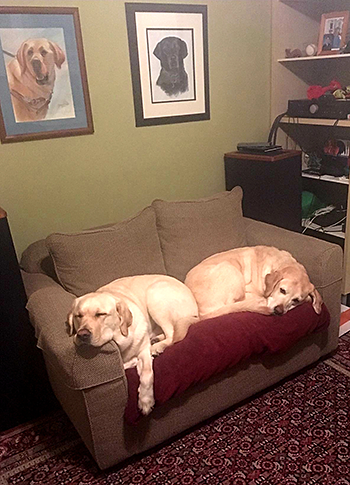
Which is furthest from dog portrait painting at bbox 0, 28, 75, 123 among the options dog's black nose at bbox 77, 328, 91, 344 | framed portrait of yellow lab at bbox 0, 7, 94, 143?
dog's black nose at bbox 77, 328, 91, 344

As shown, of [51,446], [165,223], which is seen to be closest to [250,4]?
[165,223]

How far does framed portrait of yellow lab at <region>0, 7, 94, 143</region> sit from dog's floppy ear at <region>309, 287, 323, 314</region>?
4.93 ft

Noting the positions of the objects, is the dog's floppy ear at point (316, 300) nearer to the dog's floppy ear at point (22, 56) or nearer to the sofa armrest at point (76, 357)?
the sofa armrest at point (76, 357)

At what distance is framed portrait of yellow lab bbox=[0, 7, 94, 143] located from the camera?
2170mm

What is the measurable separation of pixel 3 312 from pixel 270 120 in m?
2.25

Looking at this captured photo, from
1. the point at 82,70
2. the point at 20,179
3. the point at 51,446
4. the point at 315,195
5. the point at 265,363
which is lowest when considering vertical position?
the point at 51,446

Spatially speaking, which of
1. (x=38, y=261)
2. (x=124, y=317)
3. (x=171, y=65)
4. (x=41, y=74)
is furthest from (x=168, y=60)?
(x=124, y=317)

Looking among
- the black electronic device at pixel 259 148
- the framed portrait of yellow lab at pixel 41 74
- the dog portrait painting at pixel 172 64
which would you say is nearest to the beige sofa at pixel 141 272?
the black electronic device at pixel 259 148

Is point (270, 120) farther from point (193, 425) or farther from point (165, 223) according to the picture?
point (193, 425)

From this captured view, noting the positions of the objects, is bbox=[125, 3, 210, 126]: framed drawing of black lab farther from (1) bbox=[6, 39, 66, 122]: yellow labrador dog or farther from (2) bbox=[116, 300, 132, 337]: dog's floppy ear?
(2) bbox=[116, 300, 132, 337]: dog's floppy ear

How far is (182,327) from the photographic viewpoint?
6.33 feet

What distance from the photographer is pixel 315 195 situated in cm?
344

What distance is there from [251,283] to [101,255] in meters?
0.76

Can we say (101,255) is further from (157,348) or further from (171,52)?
(171,52)
